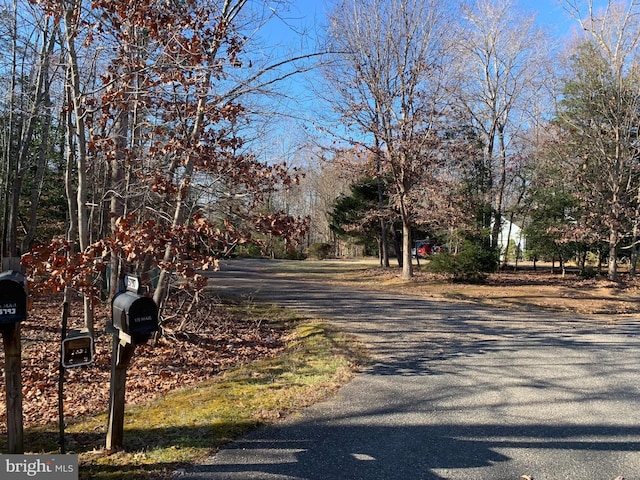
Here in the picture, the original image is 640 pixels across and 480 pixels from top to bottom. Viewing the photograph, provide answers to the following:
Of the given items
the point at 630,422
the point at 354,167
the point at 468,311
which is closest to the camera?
the point at 630,422

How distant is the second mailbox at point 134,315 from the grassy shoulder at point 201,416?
2.94 ft

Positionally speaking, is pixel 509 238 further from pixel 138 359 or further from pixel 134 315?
pixel 134 315

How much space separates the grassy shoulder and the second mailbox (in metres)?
0.90

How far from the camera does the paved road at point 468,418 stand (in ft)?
10.1

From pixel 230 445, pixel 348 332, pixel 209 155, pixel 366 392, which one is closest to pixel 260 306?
pixel 348 332

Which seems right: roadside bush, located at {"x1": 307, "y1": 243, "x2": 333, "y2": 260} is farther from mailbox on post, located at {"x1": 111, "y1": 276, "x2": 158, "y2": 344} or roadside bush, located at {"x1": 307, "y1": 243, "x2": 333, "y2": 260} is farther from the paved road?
mailbox on post, located at {"x1": 111, "y1": 276, "x2": 158, "y2": 344}

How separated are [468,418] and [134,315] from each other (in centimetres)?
285

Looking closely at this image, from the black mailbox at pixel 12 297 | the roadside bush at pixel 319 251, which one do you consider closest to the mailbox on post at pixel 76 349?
the black mailbox at pixel 12 297

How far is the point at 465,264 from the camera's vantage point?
51.9ft

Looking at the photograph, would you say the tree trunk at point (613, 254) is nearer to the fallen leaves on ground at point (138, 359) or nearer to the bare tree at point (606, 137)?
the bare tree at point (606, 137)

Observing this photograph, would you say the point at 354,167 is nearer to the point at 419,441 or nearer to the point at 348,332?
the point at 348,332

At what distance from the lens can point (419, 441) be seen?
3.48 m

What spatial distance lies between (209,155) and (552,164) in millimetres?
17363

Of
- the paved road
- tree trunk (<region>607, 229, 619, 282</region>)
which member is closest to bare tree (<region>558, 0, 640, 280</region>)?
tree trunk (<region>607, 229, 619, 282</region>)
